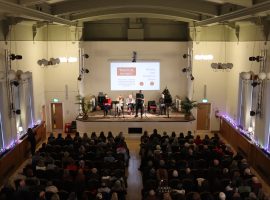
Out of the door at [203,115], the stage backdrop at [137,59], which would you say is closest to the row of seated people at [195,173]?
the door at [203,115]

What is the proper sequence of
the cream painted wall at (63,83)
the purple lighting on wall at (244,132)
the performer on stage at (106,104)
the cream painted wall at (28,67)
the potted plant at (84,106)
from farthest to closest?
1. the cream painted wall at (63,83)
2. the performer on stage at (106,104)
3. the potted plant at (84,106)
4. the cream painted wall at (28,67)
5. the purple lighting on wall at (244,132)

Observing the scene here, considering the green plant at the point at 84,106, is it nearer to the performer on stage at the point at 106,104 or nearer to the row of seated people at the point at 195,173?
the performer on stage at the point at 106,104

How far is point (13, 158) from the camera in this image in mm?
14773

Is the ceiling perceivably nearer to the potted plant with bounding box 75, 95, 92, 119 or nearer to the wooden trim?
the potted plant with bounding box 75, 95, 92, 119

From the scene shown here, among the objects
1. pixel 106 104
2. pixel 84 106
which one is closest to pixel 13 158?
pixel 84 106

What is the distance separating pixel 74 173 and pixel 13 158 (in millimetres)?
4337

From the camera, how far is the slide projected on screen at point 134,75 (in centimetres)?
2206

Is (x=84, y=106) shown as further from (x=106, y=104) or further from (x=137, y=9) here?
(x=137, y=9)

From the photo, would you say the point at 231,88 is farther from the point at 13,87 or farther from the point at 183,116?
the point at 13,87

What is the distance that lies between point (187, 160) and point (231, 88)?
824 centimetres

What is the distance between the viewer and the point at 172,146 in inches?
572

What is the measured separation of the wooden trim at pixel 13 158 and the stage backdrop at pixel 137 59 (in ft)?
18.3

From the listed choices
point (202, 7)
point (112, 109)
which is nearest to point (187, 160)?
point (202, 7)

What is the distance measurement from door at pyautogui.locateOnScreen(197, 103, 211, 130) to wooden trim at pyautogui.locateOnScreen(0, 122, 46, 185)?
9.63 metres
